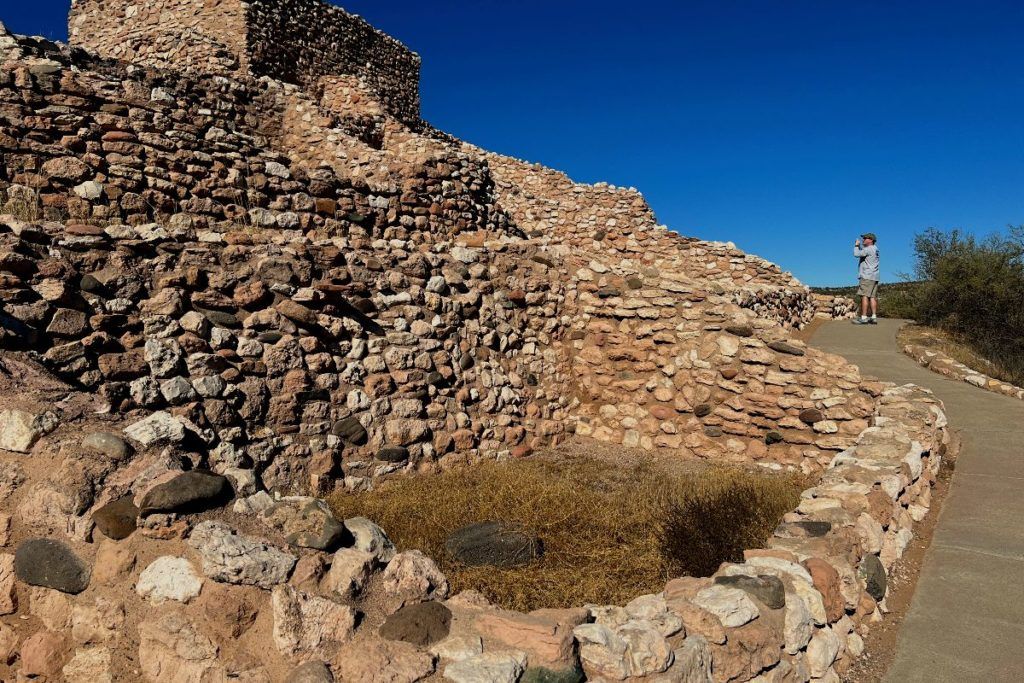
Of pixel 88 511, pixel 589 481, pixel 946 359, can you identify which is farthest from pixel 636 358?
pixel 946 359

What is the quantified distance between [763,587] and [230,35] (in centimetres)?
1460

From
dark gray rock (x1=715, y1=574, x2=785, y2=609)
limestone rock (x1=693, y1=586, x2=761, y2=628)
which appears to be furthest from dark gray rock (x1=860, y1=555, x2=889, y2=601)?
limestone rock (x1=693, y1=586, x2=761, y2=628)

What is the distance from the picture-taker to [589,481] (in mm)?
5980

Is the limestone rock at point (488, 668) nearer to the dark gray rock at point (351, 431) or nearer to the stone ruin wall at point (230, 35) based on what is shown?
the dark gray rock at point (351, 431)

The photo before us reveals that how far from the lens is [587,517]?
4.88m

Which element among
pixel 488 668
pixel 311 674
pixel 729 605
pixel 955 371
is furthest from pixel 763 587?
pixel 955 371

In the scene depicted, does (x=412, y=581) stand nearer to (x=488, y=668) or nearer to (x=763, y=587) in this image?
(x=488, y=668)

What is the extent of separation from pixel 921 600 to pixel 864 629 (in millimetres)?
660

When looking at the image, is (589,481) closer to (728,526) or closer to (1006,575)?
(728,526)

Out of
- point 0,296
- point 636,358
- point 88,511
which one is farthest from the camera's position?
point 636,358

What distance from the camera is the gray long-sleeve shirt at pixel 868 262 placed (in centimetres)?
1487

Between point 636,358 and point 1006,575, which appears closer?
point 1006,575

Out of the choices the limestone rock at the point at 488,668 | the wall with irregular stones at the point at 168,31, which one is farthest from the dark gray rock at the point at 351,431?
the wall with irregular stones at the point at 168,31

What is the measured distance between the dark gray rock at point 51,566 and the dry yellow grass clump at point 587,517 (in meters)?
1.82
